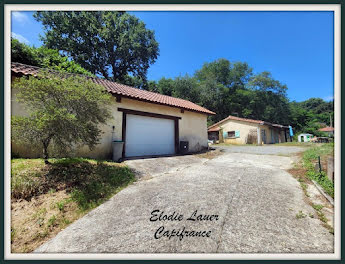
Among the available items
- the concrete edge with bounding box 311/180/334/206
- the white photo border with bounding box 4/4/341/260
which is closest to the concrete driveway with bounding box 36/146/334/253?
the white photo border with bounding box 4/4/341/260

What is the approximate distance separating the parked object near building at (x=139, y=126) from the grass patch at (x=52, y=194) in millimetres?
1477

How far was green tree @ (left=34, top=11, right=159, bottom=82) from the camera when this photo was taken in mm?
17156

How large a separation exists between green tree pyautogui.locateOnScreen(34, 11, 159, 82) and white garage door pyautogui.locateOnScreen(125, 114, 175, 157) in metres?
16.7

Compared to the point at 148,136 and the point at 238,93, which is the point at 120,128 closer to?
the point at 148,136

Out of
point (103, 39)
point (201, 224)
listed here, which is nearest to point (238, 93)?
point (103, 39)

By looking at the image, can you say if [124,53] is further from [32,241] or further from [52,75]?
[32,241]

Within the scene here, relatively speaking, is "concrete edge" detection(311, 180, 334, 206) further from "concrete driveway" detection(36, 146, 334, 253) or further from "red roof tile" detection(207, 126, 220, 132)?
"red roof tile" detection(207, 126, 220, 132)

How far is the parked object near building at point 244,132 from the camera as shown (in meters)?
17.6

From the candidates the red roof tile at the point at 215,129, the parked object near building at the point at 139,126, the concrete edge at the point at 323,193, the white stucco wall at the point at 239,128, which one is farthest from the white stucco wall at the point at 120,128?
the red roof tile at the point at 215,129

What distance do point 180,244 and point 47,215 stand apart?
7.11 ft

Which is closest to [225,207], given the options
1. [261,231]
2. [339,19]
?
[261,231]

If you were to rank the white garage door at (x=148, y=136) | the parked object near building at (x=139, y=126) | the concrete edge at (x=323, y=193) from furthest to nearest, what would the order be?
the white garage door at (x=148, y=136) < the parked object near building at (x=139, y=126) < the concrete edge at (x=323, y=193)

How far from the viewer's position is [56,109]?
290 cm

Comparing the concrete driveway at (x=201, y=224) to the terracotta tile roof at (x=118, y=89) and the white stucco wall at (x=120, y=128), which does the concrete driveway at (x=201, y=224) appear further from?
the terracotta tile roof at (x=118, y=89)
